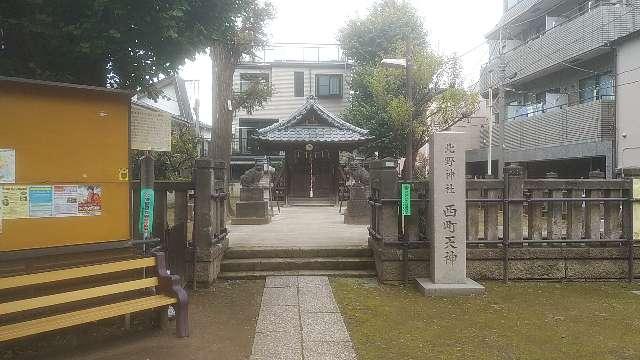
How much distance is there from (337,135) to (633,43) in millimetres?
12795

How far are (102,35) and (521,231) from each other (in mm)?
7634

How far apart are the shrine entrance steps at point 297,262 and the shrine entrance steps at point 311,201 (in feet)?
45.5

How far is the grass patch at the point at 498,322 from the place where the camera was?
5.30 meters

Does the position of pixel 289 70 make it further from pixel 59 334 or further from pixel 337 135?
pixel 59 334

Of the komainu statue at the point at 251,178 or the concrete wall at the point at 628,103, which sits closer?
the komainu statue at the point at 251,178

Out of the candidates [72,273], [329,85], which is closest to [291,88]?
[329,85]

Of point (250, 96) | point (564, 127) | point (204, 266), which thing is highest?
point (250, 96)

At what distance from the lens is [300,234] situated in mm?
11844

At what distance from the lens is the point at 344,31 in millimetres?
33469

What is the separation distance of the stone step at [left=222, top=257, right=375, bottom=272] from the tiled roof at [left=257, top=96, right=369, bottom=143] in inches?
545

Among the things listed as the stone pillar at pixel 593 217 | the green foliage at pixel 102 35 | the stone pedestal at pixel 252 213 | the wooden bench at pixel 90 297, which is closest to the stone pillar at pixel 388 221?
the stone pillar at pixel 593 217

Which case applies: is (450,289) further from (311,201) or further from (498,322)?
(311,201)

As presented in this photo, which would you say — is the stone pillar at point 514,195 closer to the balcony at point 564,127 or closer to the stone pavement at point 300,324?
the stone pavement at point 300,324

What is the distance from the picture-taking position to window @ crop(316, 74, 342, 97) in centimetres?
3738
